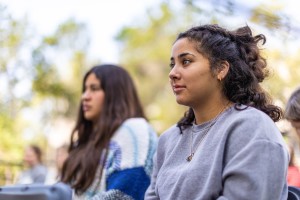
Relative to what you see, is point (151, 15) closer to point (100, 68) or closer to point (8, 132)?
point (8, 132)

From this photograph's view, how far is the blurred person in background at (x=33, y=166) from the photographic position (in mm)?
7309

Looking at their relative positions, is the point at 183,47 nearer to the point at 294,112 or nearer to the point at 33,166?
the point at 294,112

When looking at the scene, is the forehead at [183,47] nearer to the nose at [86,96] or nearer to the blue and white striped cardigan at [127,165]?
the blue and white striped cardigan at [127,165]

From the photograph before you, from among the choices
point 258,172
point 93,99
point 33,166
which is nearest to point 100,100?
point 93,99

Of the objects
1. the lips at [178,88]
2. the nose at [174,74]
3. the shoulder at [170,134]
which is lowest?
the shoulder at [170,134]

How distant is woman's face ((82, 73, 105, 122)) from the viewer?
351 centimetres

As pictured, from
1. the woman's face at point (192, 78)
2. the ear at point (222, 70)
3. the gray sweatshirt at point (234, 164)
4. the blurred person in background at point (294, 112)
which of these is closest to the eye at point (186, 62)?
the woman's face at point (192, 78)

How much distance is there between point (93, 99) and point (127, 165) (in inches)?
22.0

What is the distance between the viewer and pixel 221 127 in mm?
2215

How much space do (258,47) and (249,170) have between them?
0.67 metres

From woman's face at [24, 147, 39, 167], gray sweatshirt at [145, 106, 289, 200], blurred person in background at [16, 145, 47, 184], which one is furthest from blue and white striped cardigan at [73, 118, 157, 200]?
woman's face at [24, 147, 39, 167]

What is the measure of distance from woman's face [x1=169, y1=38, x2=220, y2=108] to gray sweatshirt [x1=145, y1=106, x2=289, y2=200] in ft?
0.38

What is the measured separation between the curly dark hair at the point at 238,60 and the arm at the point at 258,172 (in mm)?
317

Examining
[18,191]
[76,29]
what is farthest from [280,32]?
[76,29]
